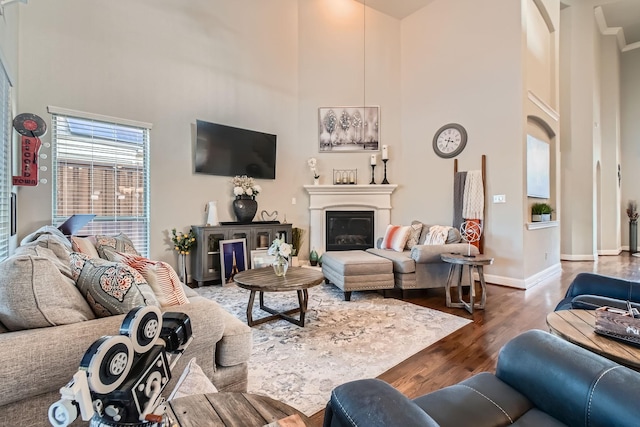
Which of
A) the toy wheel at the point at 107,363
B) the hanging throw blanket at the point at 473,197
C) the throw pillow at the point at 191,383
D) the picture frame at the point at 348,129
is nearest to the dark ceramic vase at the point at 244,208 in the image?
the picture frame at the point at 348,129

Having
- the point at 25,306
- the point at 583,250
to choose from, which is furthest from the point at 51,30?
the point at 583,250

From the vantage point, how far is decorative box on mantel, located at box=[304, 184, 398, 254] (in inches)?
219

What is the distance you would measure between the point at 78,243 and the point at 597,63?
32.8ft

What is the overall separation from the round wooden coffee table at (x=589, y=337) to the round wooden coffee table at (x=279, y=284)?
5.63 feet

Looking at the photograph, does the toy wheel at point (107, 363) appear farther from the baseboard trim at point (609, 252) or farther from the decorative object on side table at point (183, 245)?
the baseboard trim at point (609, 252)

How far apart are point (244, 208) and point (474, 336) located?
350cm

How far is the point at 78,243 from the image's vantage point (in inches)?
87.7

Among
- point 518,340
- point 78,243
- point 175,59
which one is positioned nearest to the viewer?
point 518,340

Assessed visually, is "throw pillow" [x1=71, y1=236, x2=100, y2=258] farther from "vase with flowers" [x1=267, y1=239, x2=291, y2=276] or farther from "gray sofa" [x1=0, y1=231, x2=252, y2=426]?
"vase with flowers" [x1=267, y1=239, x2=291, y2=276]

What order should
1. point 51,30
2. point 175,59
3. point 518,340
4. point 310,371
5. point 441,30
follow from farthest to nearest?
point 441,30, point 175,59, point 51,30, point 310,371, point 518,340

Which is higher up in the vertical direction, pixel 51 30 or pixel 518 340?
pixel 51 30

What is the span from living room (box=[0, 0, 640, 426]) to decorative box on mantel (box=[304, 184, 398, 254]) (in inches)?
7.0

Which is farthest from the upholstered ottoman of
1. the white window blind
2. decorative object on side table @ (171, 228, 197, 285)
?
the white window blind

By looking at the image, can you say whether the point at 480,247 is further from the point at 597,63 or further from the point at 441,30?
the point at 597,63
